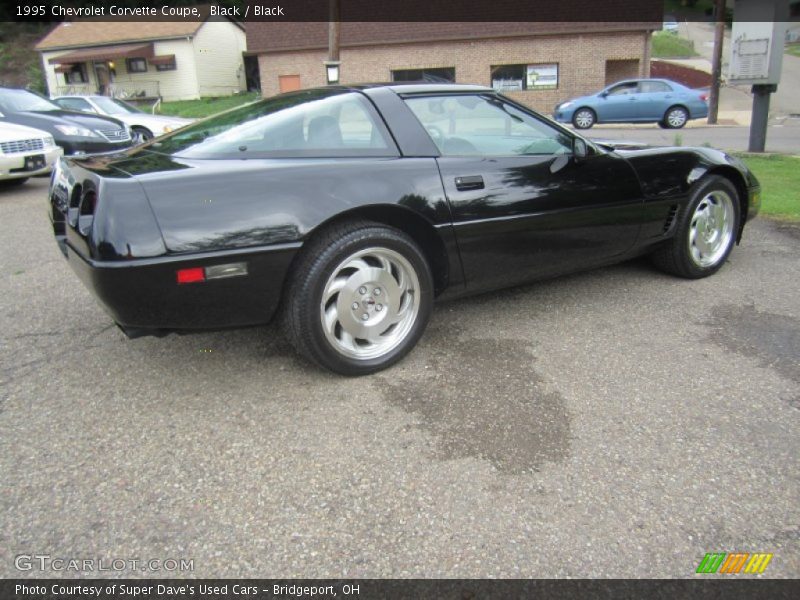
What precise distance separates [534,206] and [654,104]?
16627mm

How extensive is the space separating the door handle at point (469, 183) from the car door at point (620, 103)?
54.5 feet

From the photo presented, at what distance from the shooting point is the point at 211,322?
8.73 ft

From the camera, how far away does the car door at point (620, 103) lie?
17938 millimetres

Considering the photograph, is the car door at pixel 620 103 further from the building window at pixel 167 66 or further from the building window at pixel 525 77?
the building window at pixel 167 66

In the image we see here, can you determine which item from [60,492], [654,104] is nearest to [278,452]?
[60,492]

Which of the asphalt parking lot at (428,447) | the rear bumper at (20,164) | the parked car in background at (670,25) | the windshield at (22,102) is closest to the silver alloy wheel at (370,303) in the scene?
the asphalt parking lot at (428,447)

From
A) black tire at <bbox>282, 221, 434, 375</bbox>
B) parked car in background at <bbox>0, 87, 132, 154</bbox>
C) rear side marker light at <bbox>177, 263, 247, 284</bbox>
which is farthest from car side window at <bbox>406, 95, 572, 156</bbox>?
parked car in background at <bbox>0, 87, 132, 154</bbox>

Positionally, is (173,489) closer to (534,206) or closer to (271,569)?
(271,569)

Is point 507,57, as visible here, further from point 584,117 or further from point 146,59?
point 146,59

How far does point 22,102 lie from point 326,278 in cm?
956

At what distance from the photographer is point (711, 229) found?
429cm

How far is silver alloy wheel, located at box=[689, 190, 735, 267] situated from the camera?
4176 millimetres

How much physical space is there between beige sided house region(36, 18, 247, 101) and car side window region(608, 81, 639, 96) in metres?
24.4

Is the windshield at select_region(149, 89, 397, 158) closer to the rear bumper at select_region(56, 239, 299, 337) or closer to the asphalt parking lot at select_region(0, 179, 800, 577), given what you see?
the rear bumper at select_region(56, 239, 299, 337)
